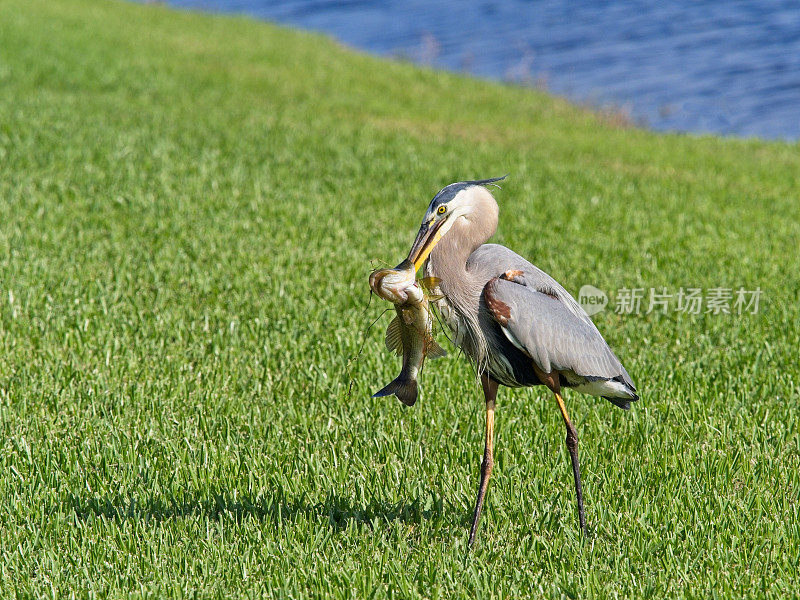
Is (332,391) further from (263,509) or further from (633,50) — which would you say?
(633,50)

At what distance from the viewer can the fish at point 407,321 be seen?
301cm

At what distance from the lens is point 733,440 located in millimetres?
4609

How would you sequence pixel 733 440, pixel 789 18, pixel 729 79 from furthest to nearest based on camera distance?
pixel 789 18
pixel 729 79
pixel 733 440

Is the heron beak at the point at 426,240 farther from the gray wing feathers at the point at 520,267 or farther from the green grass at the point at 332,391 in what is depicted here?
the green grass at the point at 332,391

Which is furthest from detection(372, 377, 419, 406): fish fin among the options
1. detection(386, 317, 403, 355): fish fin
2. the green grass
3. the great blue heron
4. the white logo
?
the white logo

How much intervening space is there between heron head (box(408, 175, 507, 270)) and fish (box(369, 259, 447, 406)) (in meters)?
0.09

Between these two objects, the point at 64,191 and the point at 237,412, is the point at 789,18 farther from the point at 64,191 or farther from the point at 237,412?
the point at 237,412

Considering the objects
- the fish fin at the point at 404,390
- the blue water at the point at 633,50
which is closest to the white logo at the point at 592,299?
the fish fin at the point at 404,390

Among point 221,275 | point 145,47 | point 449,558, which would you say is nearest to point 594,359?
point 449,558

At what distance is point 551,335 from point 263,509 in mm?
1551

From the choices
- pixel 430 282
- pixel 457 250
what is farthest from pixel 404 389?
pixel 457 250

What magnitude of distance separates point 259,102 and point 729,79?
11.1m

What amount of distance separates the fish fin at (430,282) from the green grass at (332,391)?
648mm

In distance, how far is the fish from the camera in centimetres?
301
